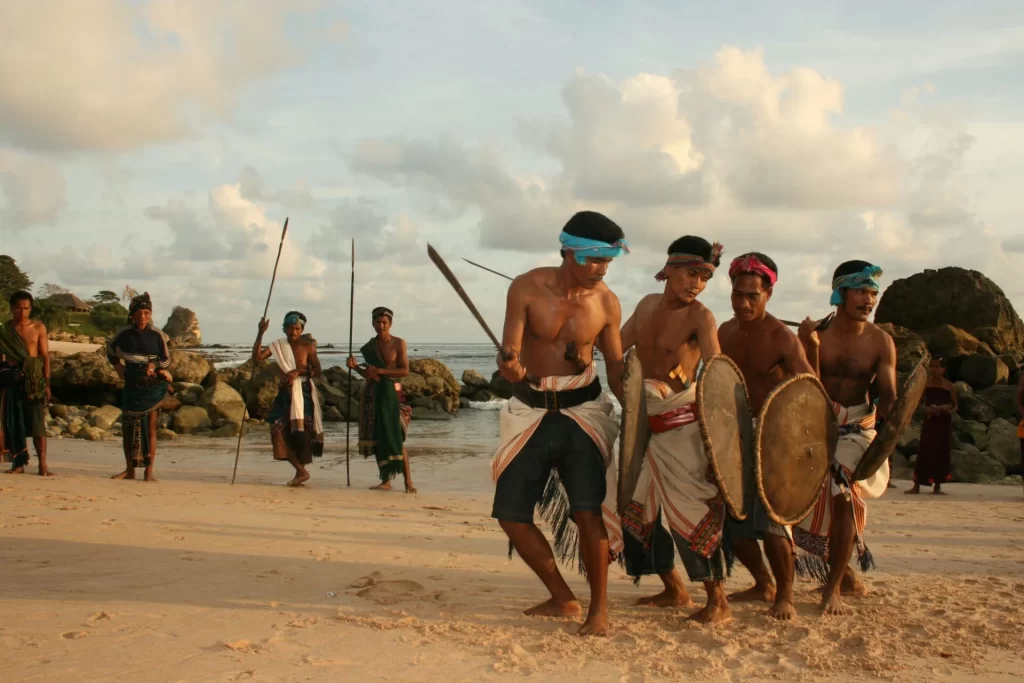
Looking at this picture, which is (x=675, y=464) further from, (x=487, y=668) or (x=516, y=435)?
(x=487, y=668)

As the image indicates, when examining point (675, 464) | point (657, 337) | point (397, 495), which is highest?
point (657, 337)

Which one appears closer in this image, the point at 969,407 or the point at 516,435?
the point at 516,435

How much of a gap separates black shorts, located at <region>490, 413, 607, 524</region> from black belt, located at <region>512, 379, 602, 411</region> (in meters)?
0.05

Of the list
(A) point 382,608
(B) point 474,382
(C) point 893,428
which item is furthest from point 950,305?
(A) point 382,608

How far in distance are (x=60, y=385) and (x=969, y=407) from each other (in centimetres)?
2044

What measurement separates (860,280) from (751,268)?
Answer: 0.83 metres

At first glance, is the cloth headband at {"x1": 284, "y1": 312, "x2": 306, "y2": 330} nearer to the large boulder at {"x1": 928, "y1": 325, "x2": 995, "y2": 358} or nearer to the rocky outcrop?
the large boulder at {"x1": 928, "y1": 325, "x2": 995, "y2": 358}

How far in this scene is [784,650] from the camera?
13.8 ft

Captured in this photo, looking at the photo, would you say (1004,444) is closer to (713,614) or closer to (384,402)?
(384,402)

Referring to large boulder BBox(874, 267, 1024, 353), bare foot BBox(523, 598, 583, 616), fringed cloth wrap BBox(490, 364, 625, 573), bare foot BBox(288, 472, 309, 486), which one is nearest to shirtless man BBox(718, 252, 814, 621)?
fringed cloth wrap BBox(490, 364, 625, 573)

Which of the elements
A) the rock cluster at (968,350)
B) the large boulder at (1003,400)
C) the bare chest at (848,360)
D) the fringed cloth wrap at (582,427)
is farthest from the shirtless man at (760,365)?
the large boulder at (1003,400)

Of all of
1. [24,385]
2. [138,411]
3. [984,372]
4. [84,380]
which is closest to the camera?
[138,411]

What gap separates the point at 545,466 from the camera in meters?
4.63

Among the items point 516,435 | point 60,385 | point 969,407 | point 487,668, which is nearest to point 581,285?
point 516,435
